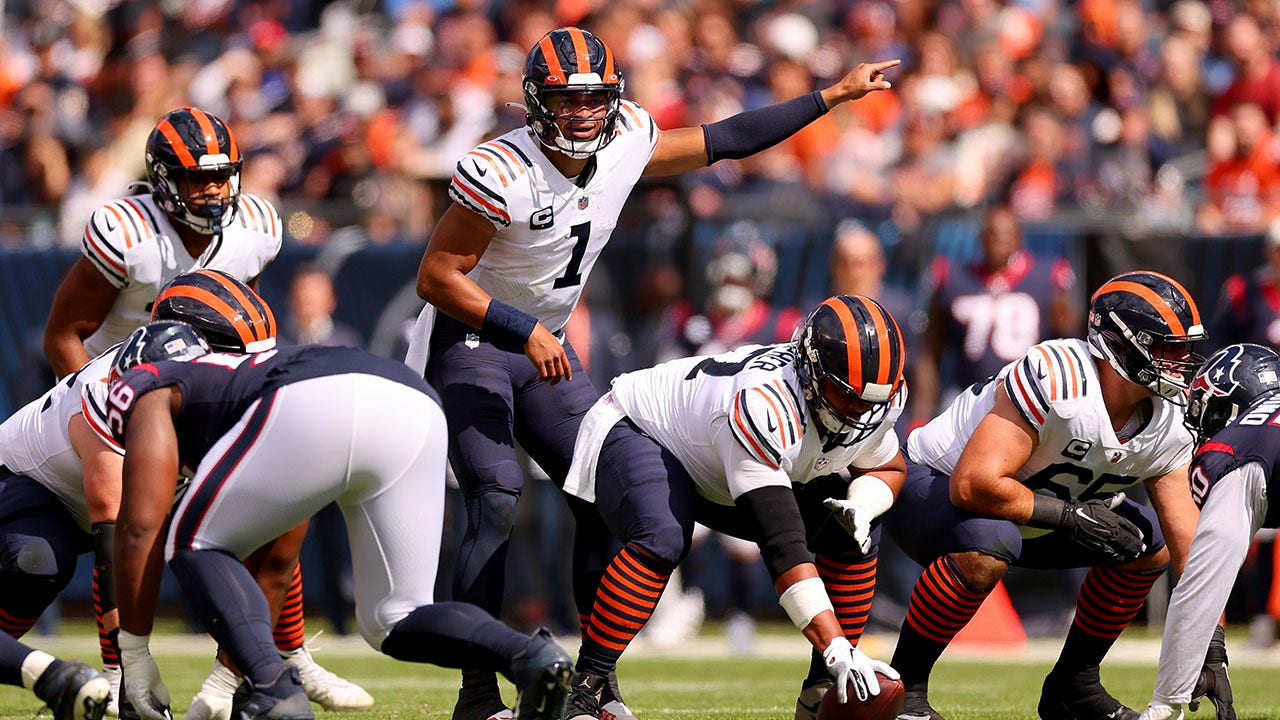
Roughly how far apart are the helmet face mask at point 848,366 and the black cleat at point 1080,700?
1303 millimetres

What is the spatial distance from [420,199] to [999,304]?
3.88 m

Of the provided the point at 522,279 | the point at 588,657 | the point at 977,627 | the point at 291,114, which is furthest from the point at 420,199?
the point at 588,657

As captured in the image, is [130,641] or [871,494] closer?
[130,641]

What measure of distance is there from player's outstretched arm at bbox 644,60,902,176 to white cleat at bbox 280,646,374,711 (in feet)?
7.20

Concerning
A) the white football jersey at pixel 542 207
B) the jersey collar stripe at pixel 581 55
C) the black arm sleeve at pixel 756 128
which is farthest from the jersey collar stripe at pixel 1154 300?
the jersey collar stripe at pixel 581 55

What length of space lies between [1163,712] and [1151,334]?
1172 mm

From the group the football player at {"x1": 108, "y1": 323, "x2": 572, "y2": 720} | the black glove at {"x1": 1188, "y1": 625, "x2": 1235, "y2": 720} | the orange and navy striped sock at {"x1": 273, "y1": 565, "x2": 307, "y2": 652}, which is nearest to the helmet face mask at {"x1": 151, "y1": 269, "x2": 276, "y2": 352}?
the football player at {"x1": 108, "y1": 323, "x2": 572, "y2": 720}

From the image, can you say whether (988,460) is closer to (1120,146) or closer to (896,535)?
(896,535)

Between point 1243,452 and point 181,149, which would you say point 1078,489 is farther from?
point 181,149

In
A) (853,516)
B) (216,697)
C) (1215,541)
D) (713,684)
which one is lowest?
(713,684)

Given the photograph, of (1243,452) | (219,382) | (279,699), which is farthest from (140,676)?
(1243,452)

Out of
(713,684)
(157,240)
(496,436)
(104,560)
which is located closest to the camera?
(104,560)

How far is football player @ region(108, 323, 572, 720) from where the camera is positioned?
445 cm

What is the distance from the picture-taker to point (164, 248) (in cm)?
634
